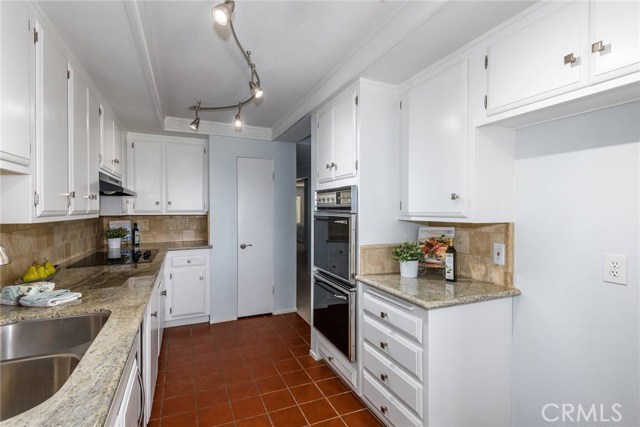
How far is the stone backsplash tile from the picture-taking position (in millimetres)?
1725

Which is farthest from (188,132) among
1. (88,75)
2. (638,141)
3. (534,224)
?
(638,141)

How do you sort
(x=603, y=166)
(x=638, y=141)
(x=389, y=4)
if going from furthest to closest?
(x=389, y=4) < (x=603, y=166) < (x=638, y=141)

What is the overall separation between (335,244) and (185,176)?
241 cm

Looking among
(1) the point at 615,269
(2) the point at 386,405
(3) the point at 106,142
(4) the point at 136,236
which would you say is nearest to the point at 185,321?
(4) the point at 136,236

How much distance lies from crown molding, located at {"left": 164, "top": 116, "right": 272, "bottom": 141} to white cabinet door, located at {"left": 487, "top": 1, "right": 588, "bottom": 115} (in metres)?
2.79

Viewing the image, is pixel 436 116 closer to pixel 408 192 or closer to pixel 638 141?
pixel 408 192

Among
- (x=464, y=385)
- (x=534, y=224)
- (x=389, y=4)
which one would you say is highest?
(x=389, y=4)

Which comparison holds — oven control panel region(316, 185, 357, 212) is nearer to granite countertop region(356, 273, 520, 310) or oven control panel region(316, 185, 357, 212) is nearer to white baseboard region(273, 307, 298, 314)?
granite countertop region(356, 273, 520, 310)

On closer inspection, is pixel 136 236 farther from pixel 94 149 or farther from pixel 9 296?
pixel 9 296

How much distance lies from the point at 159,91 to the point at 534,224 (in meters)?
2.99

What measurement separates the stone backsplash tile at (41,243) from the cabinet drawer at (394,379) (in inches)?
86.7

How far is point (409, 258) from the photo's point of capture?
2109 mm

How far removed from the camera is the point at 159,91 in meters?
2.66

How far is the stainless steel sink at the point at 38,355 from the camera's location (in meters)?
1.12
